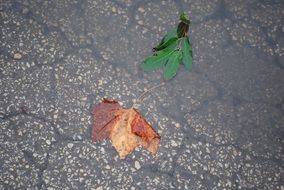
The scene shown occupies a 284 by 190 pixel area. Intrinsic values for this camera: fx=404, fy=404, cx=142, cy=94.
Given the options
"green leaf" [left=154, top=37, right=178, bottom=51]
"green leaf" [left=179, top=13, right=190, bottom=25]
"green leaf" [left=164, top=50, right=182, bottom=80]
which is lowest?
"green leaf" [left=164, top=50, right=182, bottom=80]

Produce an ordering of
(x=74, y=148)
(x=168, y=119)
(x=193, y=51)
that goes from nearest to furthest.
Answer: (x=74, y=148) < (x=168, y=119) < (x=193, y=51)

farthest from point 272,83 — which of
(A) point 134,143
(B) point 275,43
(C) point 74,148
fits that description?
(C) point 74,148

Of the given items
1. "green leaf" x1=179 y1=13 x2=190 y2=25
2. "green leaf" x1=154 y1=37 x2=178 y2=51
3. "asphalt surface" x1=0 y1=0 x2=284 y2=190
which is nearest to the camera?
"asphalt surface" x1=0 y1=0 x2=284 y2=190

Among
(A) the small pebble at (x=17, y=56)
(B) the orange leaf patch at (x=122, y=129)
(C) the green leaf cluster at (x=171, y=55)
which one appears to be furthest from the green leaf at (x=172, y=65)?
(A) the small pebble at (x=17, y=56)

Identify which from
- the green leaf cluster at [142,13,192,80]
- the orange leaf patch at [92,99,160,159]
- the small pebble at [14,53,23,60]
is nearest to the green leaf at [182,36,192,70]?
the green leaf cluster at [142,13,192,80]

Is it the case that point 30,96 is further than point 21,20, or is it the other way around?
point 21,20

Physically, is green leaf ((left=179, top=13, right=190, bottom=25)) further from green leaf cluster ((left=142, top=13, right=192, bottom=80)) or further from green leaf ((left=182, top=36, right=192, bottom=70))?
green leaf ((left=182, top=36, right=192, bottom=70))

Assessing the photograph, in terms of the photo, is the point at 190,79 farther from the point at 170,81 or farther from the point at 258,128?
the point at 258,128

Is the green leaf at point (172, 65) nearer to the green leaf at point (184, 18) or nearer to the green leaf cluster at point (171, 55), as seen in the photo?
the green leaf cluster at point (171, 55)
